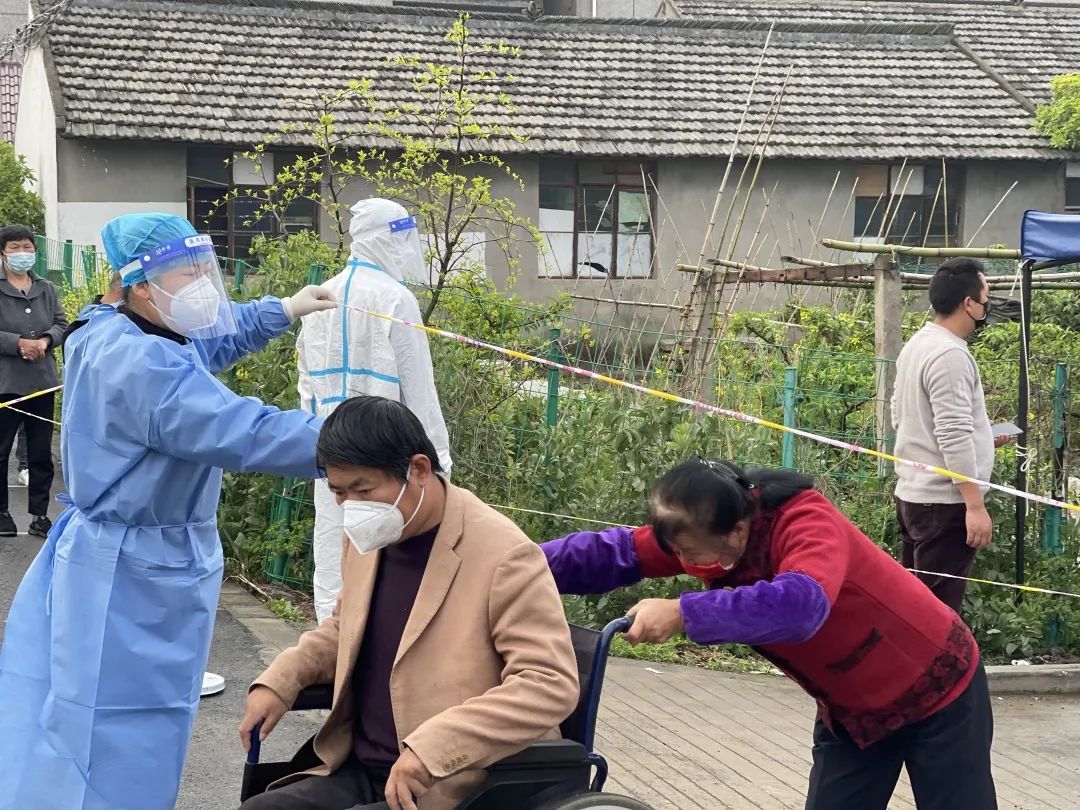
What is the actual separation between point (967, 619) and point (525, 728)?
487cm

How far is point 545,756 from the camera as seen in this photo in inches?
119

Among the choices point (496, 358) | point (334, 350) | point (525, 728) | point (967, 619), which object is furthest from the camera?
point (496, 358)

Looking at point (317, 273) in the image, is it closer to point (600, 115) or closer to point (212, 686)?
point (212, 686)

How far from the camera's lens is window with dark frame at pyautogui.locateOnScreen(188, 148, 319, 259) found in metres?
18.8

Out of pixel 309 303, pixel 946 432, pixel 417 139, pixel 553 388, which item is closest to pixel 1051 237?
pixel 946 432

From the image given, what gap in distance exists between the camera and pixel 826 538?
3.11 meters

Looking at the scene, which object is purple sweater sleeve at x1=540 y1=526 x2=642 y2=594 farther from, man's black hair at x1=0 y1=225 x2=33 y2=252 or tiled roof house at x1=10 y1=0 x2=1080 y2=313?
tiled roof house at x1=10 y1=0 x2=1080 y2=313

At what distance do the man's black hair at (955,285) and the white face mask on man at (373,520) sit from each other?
10.9 feet

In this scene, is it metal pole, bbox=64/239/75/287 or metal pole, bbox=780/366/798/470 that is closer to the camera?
metal pole, bbox=780/366/798/470

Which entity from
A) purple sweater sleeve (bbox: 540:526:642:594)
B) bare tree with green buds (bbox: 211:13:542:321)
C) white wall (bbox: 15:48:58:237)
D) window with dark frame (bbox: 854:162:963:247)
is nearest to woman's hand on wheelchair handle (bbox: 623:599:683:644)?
purple sweater sleeve (bbox: 540:526:642:594)

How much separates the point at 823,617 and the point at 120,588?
1.78 metres

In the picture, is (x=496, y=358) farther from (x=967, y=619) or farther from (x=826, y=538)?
(x=826, y=538)

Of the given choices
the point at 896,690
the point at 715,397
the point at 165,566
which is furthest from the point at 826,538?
the point at 715,397

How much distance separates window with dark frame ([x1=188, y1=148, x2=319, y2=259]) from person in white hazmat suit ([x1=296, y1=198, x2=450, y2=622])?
12.9 meters
